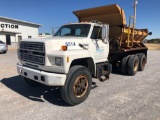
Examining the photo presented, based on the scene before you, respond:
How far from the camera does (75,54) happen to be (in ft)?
16.2

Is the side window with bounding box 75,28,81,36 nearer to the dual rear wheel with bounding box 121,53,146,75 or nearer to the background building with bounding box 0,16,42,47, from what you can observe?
the dual rear wheel with bounding box 121,53,146,75

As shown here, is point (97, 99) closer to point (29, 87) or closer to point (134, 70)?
point (29, 87)

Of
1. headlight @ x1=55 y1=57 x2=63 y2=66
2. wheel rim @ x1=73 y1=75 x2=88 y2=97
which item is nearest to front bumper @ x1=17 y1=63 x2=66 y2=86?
headlight @ x1=55 y1=57 x2=63 y2=66

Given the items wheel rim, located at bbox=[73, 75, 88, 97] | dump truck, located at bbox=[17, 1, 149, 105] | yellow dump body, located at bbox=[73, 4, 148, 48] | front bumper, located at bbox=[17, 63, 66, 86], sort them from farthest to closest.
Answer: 1. yellow dump body, located at bbox=[73, 4, 148, 48]
2. wheel rim, located at bbox=[73, 75, 88, 97]
3. dump truck, located at bbox=[17, 1, 149, 105]
4. front bumper, located at bbox=[17, 63, 66, 86]

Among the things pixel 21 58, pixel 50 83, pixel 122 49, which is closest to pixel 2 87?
pixel 21 58

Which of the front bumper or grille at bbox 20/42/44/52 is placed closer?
the front bumper

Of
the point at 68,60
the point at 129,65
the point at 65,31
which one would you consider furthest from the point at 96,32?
the point at 129,65

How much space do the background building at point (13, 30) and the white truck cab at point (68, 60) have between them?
27.6m

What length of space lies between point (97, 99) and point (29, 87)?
2.63m

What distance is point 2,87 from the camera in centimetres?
651

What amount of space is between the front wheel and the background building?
28532mm

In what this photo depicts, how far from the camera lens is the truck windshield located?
20.2 feet

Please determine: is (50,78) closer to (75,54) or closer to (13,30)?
(75,54)

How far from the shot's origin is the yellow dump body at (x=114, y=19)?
7.88 metres
